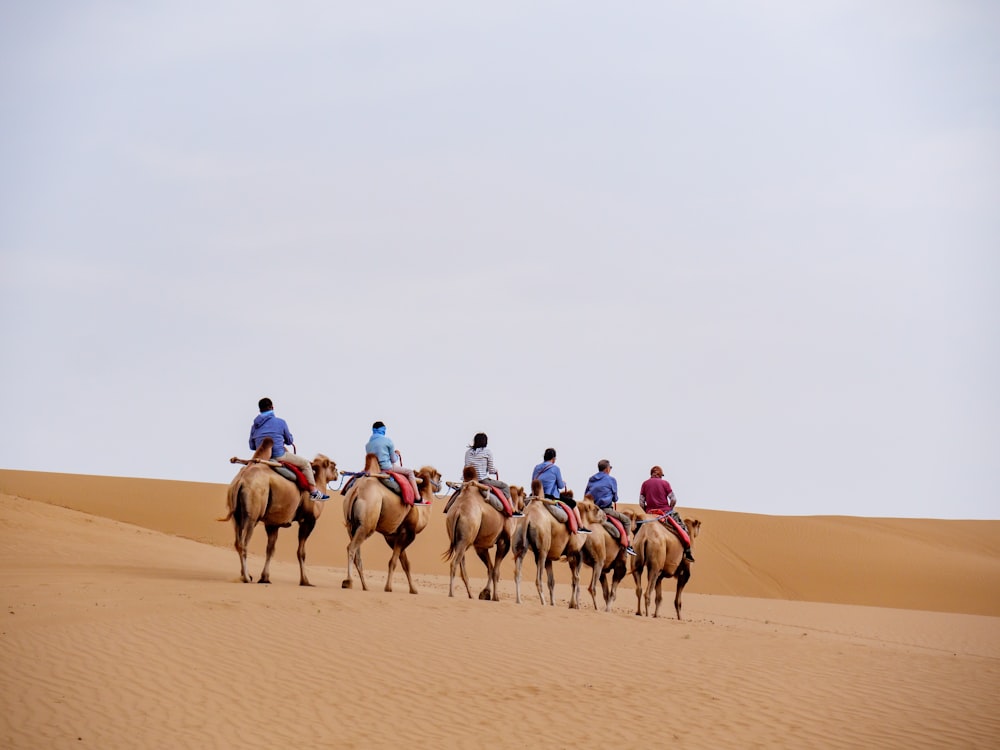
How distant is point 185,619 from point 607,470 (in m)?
10.9

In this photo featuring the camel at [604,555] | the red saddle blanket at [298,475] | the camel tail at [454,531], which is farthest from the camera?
the camel at [604,555]

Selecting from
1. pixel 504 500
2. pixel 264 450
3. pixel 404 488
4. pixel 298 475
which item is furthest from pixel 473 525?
pixel 264 450

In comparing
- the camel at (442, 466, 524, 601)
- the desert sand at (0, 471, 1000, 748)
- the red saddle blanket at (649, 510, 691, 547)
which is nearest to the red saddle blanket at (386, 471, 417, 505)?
the camel at (442, 466, 524, 601)

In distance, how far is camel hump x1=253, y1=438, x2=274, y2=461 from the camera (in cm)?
1886

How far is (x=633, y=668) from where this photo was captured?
1512 cm

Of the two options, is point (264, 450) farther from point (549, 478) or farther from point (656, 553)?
point (656, 553)

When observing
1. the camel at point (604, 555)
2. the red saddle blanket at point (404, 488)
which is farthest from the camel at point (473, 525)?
the camel at point (604, 555)

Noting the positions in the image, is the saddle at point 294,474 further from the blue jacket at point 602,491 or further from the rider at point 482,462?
the blue jacket at point 602,491

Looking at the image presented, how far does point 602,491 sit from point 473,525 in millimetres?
4322

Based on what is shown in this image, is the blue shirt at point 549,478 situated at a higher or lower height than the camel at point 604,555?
higher

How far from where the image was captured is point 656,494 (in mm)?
23328

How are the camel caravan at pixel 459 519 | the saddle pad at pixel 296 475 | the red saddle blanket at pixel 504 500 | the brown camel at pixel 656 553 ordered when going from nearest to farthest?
the camel caravan at pixel 459 519, the saddle pad at pixel 296 475, the red saddle blanket at pixel 504 500, the brown camel at pixel 656 553

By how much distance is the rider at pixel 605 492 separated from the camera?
2372cm

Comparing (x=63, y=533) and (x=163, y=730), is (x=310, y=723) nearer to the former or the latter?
(x=163, y=730)
